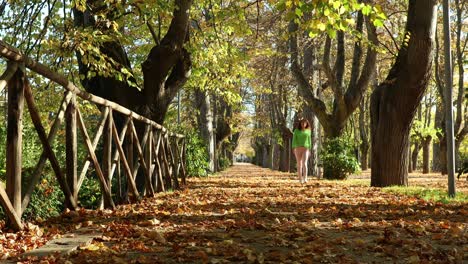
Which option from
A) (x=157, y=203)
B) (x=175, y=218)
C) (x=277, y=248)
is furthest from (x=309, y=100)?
(x=277, y=248)

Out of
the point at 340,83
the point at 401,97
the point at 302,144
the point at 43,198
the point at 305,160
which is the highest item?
the point at 340,83

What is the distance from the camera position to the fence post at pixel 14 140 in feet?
14.9

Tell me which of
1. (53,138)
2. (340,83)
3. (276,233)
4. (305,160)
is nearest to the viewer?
(53,138)

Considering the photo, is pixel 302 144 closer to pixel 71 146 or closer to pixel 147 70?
pixel 147 70

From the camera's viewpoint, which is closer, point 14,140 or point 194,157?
point 14,140

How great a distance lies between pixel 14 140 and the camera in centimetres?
458

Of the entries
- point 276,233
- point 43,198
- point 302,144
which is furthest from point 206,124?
point 276,233

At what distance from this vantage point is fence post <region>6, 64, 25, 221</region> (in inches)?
Answer: 179

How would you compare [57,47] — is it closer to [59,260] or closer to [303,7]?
[303,7]

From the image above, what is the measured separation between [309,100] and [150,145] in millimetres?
10112

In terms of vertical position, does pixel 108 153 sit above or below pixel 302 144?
below

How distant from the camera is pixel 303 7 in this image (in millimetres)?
5910

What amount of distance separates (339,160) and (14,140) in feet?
49.5

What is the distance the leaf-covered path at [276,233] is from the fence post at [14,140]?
0.85m
